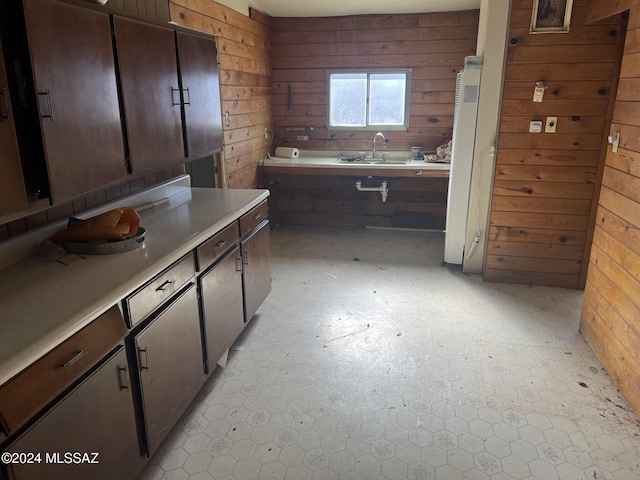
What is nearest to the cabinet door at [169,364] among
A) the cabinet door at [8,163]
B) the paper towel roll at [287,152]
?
the cabinet door at [8,163]

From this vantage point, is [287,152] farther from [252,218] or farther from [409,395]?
[409,395]

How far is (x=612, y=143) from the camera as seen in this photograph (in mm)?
2482

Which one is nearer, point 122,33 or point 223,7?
point 122,33

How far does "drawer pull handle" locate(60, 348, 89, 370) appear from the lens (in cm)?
126

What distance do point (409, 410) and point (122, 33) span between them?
2139 millimetres

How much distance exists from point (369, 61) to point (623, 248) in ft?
10.8

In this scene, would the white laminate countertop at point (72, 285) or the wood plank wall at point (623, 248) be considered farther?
the wood plank wall at point (623, 248)

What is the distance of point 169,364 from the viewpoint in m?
1.84

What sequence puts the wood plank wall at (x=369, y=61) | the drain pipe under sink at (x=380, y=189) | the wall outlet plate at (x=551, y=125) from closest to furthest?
the wall outlet plate at (x=551, y=125), the wood plank wall at (x=369, y=61), the drain pipe under sink at (x=380, y=189)

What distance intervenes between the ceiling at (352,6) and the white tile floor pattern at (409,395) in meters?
2.61

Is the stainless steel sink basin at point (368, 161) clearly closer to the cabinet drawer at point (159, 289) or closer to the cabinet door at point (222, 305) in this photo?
the cabinet door at point (222, 305)

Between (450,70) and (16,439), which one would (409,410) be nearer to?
(16,439)

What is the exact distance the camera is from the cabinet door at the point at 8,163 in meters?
1.38

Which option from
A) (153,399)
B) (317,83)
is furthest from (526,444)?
(317,83)
